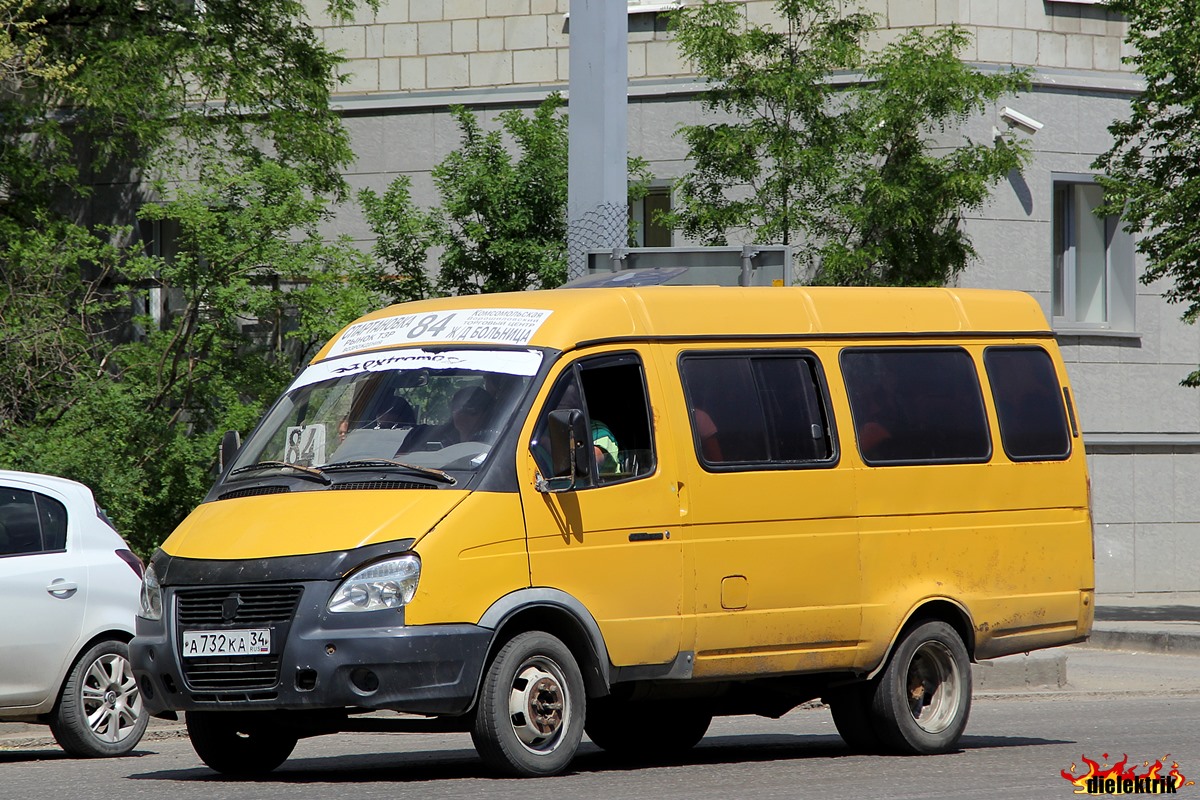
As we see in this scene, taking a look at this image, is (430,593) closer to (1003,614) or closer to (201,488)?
(1003,614)

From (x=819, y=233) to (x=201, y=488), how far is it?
267 inches

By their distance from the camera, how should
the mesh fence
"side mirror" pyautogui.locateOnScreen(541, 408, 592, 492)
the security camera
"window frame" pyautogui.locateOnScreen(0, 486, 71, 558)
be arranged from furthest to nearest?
the security camera → the mesh fence → "window frame" pyautogui.locateOnScreen(0, 486, 71, 558) → "side mirror" pyautogui.locateOnScreen(541, 408, 592, 492)

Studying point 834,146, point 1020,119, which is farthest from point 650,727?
point 1020,119

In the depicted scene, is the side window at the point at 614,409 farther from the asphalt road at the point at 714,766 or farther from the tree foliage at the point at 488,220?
the tree foliage at the point at 488,220

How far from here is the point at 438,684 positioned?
8383 millimetres

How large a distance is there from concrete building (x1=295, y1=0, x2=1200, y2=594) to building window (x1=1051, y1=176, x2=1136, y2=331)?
0.02 meters

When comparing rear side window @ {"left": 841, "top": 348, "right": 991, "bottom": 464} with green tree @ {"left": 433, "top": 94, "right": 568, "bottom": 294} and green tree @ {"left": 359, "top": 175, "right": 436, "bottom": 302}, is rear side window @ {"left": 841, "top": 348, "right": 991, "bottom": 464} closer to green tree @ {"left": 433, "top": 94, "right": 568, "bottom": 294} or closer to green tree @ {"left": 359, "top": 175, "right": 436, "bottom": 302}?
green tree @ {"left": 433, "top": 94, "right": 568, "bottom": 294}

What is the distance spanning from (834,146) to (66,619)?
10.8 meters

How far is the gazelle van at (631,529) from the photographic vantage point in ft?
27.8

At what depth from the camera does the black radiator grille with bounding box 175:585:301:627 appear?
332 inches

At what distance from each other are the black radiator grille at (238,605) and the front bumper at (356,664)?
23mm

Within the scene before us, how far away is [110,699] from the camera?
437 inches

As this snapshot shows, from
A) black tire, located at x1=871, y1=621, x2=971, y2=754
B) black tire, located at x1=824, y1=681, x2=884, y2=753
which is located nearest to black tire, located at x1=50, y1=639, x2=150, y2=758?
black tire, located at x1=824, y1=681, x2=884, y2=753

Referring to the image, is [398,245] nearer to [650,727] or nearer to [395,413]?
[650,727]
